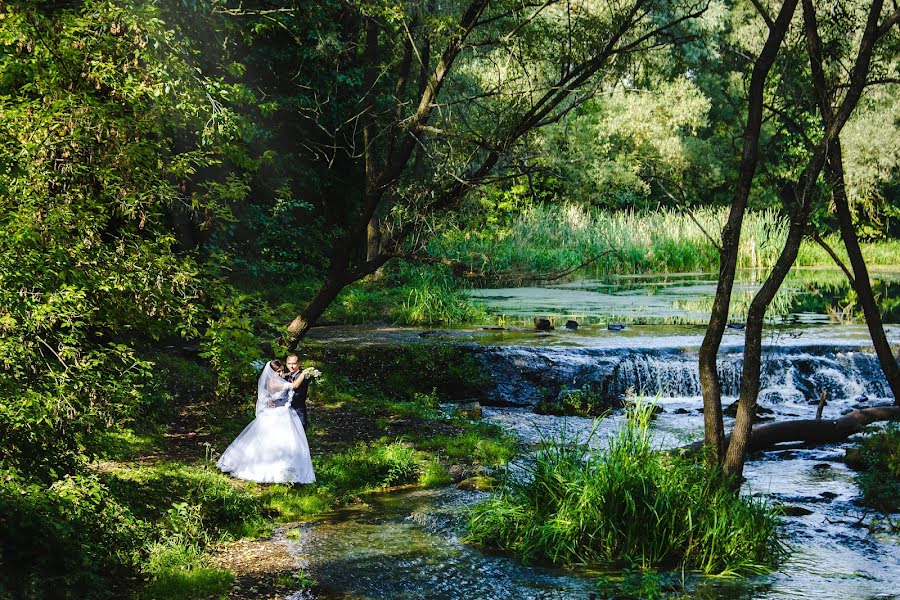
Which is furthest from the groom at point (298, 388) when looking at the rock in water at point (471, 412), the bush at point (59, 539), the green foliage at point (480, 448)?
the rock in water at point (471, 412)

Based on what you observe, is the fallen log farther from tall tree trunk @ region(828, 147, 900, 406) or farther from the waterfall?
the waterfall

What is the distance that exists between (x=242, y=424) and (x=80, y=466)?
427 cm

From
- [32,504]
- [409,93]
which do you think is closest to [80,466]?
[32,504]

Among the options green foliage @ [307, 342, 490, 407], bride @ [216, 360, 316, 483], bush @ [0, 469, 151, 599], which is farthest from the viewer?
green foliage @ [307, 342, 490, 407]

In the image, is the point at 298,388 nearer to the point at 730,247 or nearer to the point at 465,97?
the point at 465,97

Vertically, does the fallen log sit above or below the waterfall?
below

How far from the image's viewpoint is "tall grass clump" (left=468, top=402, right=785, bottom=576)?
6.69 meters

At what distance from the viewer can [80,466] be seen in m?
6.11

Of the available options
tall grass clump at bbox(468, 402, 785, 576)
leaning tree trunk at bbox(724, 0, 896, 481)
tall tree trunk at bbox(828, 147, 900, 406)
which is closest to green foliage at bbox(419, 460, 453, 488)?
tall grass clump at bbox(468, 402, 785, 576)

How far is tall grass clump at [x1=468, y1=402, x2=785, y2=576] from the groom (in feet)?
8.17

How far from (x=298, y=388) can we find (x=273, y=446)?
1.96 ft

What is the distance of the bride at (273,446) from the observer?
28.1ft

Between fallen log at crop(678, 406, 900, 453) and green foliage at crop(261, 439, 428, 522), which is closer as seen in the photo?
green foliage at crop(261, 439, 428, 522)

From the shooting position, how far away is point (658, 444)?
1049 centimetres
